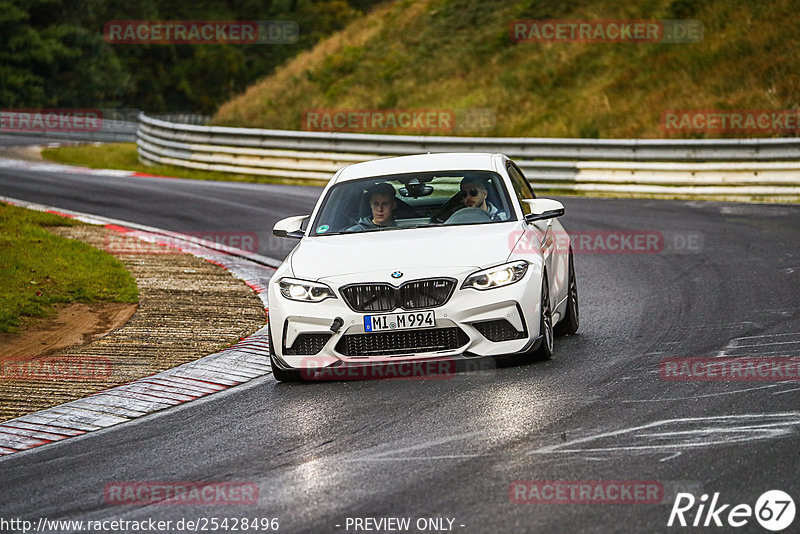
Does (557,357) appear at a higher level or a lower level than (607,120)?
lower

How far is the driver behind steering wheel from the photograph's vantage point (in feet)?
31.3

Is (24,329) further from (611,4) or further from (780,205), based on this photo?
(611,4)

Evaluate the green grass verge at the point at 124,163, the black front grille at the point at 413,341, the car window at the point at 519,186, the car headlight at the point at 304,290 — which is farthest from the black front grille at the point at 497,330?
the green grass verge at the point at 124,163

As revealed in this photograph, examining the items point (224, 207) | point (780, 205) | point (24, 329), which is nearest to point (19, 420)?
point (24, 329)

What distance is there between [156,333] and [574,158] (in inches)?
560

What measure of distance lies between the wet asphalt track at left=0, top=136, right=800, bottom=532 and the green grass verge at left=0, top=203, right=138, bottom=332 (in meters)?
3.46

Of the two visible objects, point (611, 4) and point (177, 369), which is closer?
point (177, 369)

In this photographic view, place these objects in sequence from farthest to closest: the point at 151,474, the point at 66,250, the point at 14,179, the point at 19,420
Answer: the point at 14,179 → the point at 66,250 → the point at 19,420 → the point at 151,474

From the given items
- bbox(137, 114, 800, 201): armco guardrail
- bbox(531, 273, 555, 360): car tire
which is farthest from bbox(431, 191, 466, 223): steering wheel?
bbox(137, 114, 800, 201): armco guardrail

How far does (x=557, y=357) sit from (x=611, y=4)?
29.0 meters

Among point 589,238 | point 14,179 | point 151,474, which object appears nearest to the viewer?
point 151,474

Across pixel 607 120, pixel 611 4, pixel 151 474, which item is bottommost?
pixel 151 474

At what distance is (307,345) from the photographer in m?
8.39

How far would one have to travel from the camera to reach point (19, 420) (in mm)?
7914
